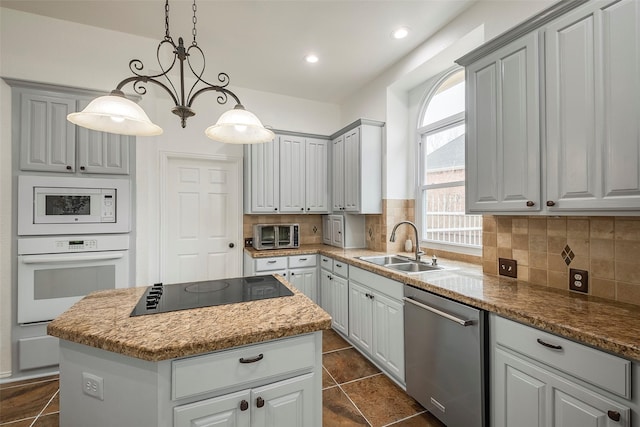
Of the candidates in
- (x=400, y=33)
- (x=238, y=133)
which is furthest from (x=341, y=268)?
(x=400, y=33)

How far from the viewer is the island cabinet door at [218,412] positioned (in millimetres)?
1077

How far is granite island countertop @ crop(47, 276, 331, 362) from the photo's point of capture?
41.6 inches

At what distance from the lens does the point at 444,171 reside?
2967 millimetres

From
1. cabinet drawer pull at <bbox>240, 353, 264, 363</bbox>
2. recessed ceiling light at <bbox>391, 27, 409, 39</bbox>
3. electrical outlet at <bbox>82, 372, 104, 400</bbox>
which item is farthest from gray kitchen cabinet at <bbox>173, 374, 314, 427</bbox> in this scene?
recessed ceiling light at <bbox>391, 27, 409, 39</bbox>

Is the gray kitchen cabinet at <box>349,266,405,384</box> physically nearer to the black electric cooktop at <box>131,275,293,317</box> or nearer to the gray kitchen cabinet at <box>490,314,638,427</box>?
the gray kitchen cabinet at <box>490,314,638,427</box>

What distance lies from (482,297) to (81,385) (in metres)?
1.93

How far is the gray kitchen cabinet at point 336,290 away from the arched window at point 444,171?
1.01m

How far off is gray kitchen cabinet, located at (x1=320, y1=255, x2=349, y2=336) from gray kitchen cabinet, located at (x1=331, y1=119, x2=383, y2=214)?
0.68 meters

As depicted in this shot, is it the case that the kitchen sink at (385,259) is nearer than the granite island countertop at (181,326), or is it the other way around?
the granite island countertop at (181,326)

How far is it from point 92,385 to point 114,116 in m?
1.11

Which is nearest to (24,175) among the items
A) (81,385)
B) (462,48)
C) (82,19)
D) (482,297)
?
(82,19)

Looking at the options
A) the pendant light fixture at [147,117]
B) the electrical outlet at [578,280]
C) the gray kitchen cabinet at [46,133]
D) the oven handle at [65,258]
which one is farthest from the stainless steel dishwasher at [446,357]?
the gray kitchen cabinet at [46,133]

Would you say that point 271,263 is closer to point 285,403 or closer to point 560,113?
point 285,403

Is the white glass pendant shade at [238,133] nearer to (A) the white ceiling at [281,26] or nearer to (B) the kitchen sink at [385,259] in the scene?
(A) the white ceiling at [281,26]
